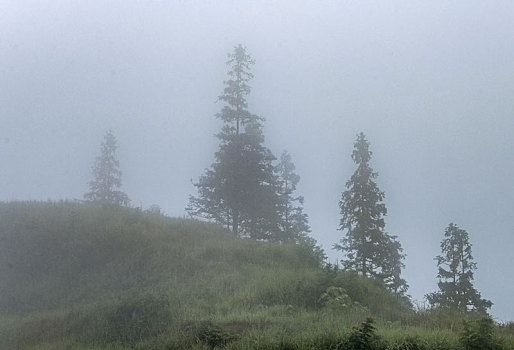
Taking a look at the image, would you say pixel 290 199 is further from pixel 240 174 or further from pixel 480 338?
pixel 480 338

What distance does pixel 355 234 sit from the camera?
24.3m

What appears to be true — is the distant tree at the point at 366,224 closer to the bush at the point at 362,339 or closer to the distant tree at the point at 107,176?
the bush at the point at 362,339

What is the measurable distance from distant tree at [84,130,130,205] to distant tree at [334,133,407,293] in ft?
76.5

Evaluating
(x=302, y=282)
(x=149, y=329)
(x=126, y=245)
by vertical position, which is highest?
(x=126, y=245)

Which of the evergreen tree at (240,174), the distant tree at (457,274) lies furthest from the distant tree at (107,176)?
the distant tree at (457,274)

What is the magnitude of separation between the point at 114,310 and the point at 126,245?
247 inches

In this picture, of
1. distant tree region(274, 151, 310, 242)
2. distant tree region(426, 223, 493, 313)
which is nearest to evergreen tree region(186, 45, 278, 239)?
distant tree region(274, 151, 310, 242)

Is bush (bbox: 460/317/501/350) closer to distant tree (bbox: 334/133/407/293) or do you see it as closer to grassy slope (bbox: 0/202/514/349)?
grassy slope (bbox: 0/202/514/349)

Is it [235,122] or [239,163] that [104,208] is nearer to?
Answer: [239,163]

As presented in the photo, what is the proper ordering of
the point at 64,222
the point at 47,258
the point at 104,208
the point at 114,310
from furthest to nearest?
the point at 104,208, the point at 64,222, the point at 47,258, the point at 114,310

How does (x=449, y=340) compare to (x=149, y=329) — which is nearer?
(x=449, y=340)

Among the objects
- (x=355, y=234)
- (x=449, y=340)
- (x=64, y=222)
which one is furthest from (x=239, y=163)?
(x=449, y=340)

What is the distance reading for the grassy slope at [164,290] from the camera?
26.0 ft

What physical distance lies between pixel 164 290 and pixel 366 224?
48.3ft
